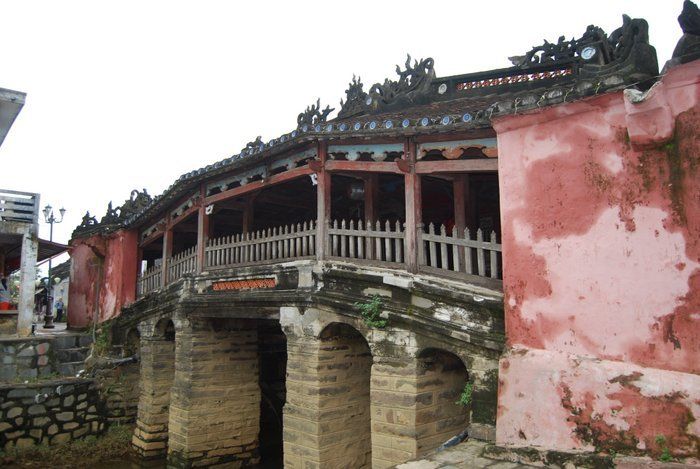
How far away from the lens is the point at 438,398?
734cm

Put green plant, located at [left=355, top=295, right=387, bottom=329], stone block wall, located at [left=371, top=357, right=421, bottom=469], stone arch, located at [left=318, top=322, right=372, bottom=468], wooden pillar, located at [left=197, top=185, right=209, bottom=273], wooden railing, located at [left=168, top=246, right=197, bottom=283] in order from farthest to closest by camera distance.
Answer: wooden railing, located at [left=168, top=246, right=197, bottom=283] < wooden pillar, located at [left=197, top=185, right=209, bottom=273] < stone arch, located at [left=318, top=322, right=372, bottom=468] < green plant, located at [left=355, top=295, right=387, bottom=329] < stone block wall, located at [left=371, top=357, right=421, bottom=469]

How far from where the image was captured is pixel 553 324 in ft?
19.0

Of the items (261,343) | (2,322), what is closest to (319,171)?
(261,343)

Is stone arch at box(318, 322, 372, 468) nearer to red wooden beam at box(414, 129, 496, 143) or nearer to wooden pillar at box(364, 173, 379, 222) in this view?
wooden pillar at box(364, 173, 379, 222)

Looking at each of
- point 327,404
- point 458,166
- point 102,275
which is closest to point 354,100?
point 458,166

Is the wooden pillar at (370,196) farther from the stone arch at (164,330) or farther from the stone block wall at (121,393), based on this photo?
the stone block wall at (121,393)

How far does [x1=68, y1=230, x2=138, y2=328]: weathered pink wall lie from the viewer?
16.2 metres

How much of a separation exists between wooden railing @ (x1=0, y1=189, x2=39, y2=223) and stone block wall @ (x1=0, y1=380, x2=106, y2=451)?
17.9 ft

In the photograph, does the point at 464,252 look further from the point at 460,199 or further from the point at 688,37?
the point at 688,37

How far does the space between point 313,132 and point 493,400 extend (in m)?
4.60

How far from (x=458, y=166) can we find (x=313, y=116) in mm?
2861

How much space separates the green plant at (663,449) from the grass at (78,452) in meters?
12.3

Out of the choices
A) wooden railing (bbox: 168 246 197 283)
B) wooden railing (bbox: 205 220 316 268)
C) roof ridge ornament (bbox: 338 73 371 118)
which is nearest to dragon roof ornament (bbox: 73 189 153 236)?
wooden railing (bbox: 168 246 197 283)

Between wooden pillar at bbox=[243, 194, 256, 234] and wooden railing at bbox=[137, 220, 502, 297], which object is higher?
wooden pillar at bbox=[243, 194, 256, 234]
